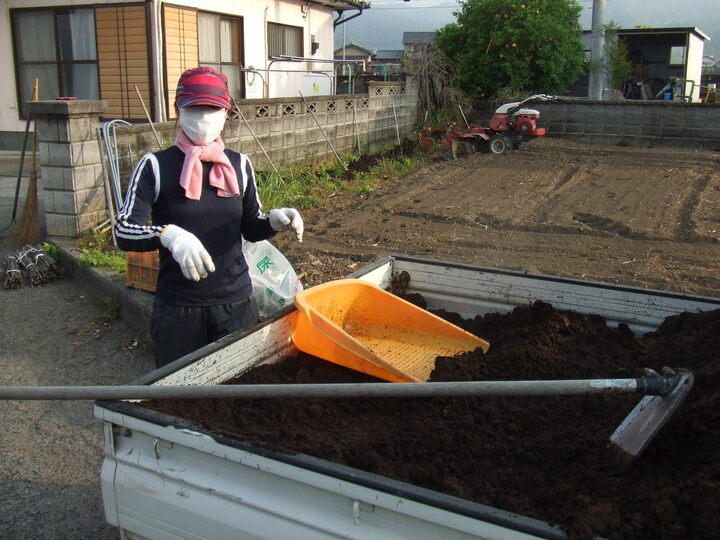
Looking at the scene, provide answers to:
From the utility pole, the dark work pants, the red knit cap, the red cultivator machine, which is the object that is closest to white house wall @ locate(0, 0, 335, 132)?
the red cultivator machine

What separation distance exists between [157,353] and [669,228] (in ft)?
20.6

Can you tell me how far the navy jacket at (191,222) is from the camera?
2.70 metres

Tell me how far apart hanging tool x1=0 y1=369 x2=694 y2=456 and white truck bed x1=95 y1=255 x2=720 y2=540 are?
13cm

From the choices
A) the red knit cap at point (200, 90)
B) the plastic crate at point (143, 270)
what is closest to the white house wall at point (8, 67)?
the plastic crate at point (143, 270)

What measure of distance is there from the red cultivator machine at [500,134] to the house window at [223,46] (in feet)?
13.2

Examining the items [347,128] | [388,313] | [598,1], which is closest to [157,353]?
[388,313]

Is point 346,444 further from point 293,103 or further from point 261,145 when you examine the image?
point 293,103

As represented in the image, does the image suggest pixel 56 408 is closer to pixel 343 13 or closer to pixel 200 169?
pixel 200 169

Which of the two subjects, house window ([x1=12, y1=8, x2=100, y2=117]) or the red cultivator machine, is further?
the red cultivator machine

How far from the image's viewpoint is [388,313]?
344 cm

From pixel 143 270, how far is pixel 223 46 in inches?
350

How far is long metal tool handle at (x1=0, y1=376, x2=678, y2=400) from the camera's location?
170 cm

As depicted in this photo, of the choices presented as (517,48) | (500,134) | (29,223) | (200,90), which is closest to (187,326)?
(200,90)

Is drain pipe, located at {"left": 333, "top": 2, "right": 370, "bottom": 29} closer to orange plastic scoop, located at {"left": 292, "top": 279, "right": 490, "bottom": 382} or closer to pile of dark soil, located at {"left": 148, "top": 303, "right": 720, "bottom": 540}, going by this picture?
orange plastic scoop, located at {"left": 292, "top": 279, "right": 490, "bottom": 382}
